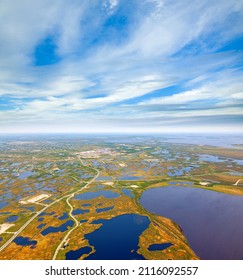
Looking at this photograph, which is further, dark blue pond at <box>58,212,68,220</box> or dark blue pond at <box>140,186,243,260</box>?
dark blue pond at <box>58,212,68,220</box>

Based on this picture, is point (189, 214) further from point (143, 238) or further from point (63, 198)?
point (63, 198)

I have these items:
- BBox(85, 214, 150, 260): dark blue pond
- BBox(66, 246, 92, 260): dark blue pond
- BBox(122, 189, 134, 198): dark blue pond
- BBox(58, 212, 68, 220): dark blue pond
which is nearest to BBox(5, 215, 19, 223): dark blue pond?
BBox(58, 212, 68, 220): dark blue pond

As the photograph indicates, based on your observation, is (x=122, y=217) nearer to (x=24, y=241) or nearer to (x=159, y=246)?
(x=159, y=246)

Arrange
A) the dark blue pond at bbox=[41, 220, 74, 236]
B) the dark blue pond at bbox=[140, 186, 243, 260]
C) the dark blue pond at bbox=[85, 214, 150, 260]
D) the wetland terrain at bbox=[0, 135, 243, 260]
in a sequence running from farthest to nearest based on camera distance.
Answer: the dark blue pond at bbox=[41, 220, 74, 236]
the dark blue pond at bbox=[140, 186, 243, 260]
the wetland terrain at bbox=[0, 135, 243, 260]
the dark blue pond at bbox=[85, 214, 150, 260]

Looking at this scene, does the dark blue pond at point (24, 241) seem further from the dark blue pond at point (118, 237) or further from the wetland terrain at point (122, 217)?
the dark blue pond at point (118, 237)

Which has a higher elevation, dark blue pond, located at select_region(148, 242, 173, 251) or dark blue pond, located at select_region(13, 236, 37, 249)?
dark blue pond, located at select_region(13, 236, 37, 249)

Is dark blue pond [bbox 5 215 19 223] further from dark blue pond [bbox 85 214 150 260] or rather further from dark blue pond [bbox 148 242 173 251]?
dark blue pond [bbox 148 242 173 251]

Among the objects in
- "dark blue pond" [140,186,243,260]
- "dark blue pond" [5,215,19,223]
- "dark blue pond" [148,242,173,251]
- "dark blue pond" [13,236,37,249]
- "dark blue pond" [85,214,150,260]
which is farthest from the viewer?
"dark blue pond" [5,215,19,223]

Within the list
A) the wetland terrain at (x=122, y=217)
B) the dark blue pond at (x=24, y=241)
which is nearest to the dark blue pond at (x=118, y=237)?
Result: the wetland terrain at (x=122, y=217)
